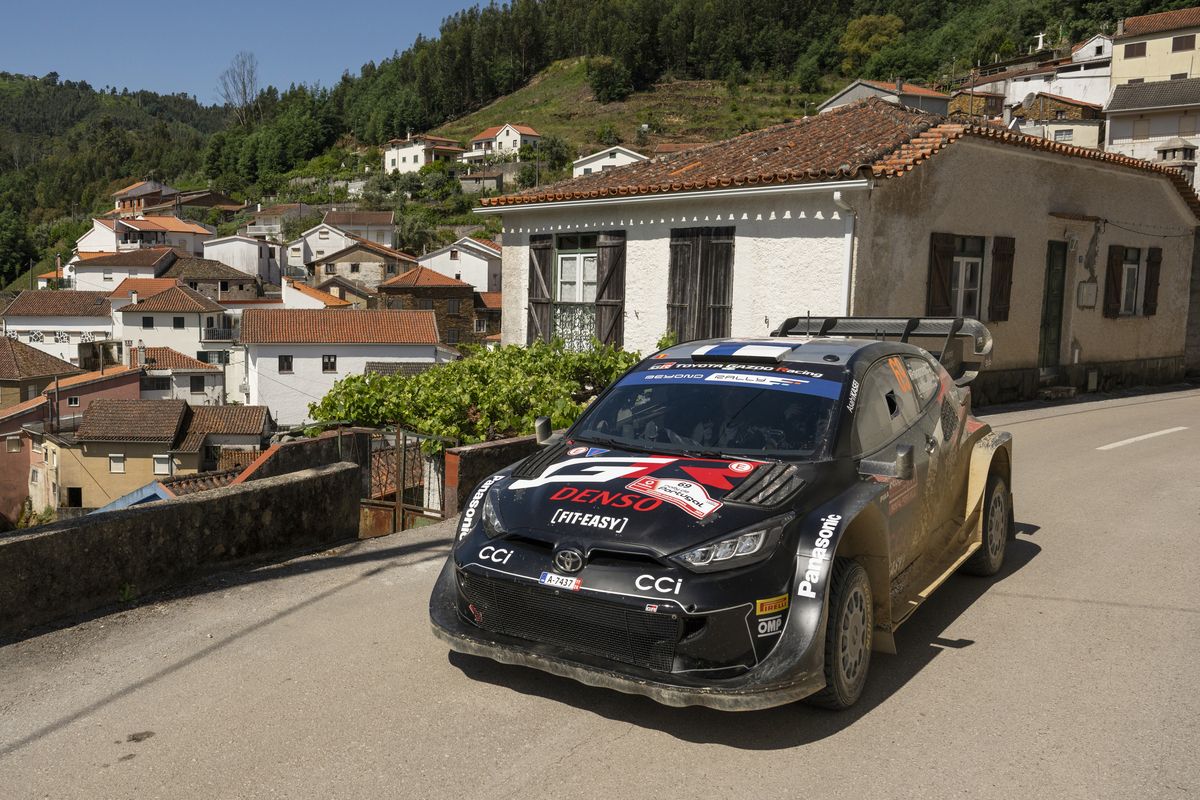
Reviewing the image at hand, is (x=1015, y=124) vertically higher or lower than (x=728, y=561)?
higher

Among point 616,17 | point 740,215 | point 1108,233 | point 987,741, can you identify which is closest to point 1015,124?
point 1108,233

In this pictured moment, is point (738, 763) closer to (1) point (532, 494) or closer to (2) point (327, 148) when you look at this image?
(1) point (532, 494)

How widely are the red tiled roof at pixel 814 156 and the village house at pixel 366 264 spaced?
212ft

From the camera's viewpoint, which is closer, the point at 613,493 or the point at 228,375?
the point at 613,493

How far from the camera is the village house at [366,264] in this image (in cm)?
8094

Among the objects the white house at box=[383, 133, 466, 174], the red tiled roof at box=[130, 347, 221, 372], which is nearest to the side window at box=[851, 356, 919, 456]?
the red tiled roof at box=[130, 347, 221, 372]

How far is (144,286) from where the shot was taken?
78.8 metres

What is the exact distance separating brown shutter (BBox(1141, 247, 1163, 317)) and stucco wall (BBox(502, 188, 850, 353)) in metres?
10.5

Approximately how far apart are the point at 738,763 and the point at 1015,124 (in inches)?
1703

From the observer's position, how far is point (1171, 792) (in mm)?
3650

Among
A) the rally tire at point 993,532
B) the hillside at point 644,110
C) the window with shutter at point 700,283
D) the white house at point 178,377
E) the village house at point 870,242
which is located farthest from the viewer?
the hillside at point 644,110

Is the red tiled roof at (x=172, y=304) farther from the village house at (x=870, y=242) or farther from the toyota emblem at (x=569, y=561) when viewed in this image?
the toyota emblem at (x=569, y=561)

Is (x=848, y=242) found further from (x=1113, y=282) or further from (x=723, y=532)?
(x=723, y=532)

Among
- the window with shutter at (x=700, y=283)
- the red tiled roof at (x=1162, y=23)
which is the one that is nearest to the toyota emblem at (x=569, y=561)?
the window with shutter at (x=700, y=283)
